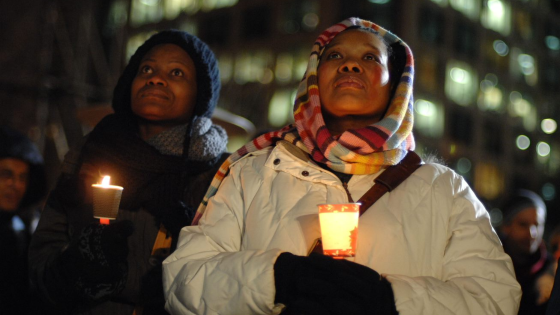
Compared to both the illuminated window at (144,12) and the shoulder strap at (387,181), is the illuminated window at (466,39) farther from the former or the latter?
the shoulder strap at (387,181)

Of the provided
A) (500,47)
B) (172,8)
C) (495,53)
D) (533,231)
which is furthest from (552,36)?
(533,231)

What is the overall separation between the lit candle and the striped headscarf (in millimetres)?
495

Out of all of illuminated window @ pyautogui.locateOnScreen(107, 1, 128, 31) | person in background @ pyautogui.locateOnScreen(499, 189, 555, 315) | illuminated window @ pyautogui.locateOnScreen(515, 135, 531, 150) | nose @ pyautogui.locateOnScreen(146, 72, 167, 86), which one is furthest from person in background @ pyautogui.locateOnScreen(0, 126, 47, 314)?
illuminated window @ pyautogui.locateOnScreen(107, 1, 128, 31)

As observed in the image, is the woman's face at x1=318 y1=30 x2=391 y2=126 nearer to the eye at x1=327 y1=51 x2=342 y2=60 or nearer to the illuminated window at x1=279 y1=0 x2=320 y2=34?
the eye at x1=327 y1=51 x2=342 y2=60

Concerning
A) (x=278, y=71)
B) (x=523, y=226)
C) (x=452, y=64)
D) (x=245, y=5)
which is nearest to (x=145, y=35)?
(x=245, y=5)

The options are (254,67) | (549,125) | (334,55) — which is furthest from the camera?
(549,125)

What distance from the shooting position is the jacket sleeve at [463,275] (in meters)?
2.41

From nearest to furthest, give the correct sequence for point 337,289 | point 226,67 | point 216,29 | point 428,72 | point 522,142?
point 337,289 → point 428,72 → point 226,67 → point 522,142 → point 216,29

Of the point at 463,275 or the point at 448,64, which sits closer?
the point at 463,275

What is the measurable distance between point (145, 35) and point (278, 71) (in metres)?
15.8

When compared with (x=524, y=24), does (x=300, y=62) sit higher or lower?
lower

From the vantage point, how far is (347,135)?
2848mm

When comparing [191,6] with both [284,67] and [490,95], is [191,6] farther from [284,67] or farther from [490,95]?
[490,95]

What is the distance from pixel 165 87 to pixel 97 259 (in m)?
1.17
